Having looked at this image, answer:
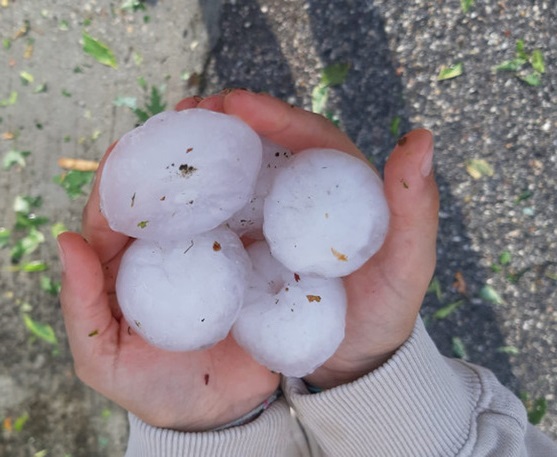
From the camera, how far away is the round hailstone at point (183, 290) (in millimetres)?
956

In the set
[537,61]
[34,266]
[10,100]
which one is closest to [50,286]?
[34,266]

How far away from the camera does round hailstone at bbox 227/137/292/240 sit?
1058 mm

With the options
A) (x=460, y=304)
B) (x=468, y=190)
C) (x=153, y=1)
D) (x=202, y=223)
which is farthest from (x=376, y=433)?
(x=153, y=1)

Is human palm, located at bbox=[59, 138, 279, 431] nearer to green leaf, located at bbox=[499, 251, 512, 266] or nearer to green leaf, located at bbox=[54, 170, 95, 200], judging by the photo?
green leaf, located at bbox=[54, 170, 95, 200]

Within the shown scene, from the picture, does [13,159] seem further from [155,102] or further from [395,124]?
[395,124]

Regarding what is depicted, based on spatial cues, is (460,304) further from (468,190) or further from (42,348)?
(42,348)

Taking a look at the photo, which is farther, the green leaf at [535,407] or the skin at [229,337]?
the green leaf at [535,407]

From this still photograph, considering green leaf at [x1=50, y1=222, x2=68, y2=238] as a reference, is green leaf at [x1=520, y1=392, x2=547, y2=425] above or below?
below

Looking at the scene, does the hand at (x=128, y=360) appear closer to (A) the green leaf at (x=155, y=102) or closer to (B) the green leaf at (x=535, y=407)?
(A) the green leaf at (x=155, y=102)

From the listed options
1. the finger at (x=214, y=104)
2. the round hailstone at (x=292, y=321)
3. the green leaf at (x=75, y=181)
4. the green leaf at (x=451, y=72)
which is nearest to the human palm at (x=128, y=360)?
the round hailstone at (x=292, y=321)

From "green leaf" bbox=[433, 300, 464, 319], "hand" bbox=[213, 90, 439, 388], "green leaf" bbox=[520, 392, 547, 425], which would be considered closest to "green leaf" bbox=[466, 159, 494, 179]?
"green leaf" bbox=[433, 300, 464, 319]

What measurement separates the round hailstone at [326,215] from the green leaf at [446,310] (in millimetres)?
763

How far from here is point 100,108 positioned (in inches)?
A: 69.0

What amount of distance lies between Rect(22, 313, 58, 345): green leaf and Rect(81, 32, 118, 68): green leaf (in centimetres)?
69
